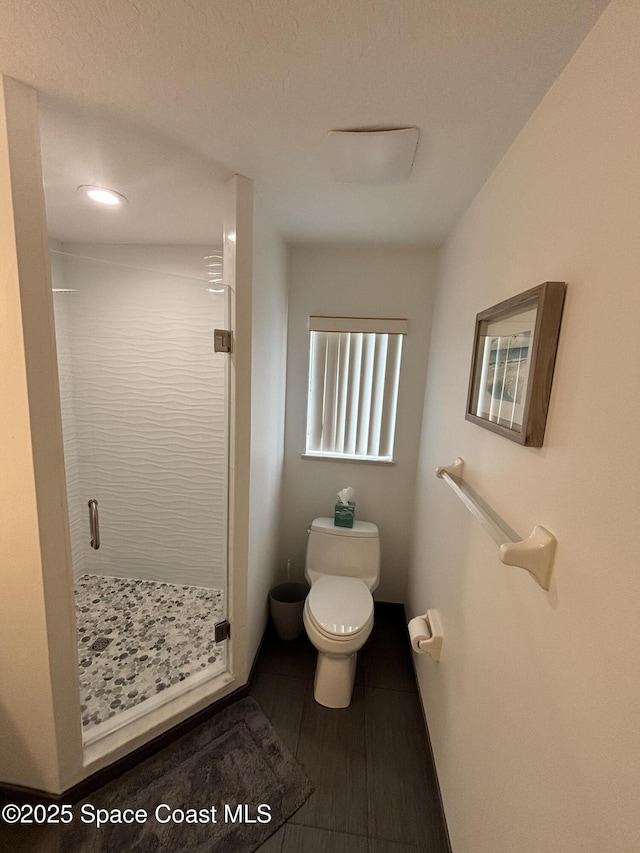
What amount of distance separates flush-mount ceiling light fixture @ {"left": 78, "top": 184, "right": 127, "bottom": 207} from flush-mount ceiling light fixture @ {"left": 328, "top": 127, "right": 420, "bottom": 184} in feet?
3.11

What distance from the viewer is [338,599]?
172 cm

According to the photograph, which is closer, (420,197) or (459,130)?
(459,130)

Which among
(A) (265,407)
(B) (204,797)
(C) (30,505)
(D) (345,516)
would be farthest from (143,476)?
(B) (204,797)

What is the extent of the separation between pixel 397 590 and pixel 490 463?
63.0 inches

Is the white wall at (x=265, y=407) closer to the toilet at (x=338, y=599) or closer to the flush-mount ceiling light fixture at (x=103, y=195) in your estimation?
the toilet at (x=338, y=599)

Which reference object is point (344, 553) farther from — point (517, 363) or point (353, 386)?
point (517, 363)

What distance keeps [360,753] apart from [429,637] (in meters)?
0.61

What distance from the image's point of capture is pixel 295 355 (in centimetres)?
208

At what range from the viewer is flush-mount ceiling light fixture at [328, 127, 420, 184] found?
0.99m

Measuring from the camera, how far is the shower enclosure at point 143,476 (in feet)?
5.24

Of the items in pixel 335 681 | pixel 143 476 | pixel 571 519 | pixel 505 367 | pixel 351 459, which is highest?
pixel 505 367

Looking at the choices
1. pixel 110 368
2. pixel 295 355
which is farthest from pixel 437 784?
pixel 110 368

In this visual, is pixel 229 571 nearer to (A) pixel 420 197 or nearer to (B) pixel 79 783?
(B) pixel 79 783

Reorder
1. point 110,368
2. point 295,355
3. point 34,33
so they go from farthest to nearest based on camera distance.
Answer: point 295,355 → point 110,368 → point 34,33
